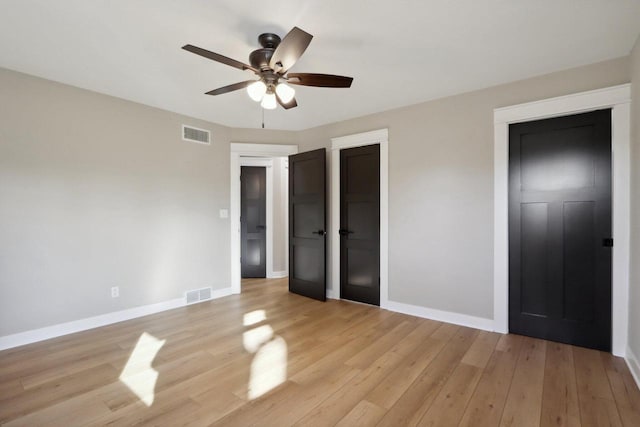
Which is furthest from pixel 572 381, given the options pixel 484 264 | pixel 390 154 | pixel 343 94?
pixel 343 94

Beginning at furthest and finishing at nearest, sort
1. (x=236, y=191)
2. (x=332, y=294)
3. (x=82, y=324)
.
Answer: (x=236, y=191), (x=332, y=294), (x=82, y=324)

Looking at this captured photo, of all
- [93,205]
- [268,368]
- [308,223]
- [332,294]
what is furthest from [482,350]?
[93,205]

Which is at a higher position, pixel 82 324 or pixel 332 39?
pixel 332 39

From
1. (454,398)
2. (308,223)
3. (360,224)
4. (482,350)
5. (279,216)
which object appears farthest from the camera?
(279,216)

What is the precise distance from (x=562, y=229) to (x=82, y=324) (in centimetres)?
485

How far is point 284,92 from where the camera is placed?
225 centimetres

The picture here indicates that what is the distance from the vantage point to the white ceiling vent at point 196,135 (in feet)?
13.1

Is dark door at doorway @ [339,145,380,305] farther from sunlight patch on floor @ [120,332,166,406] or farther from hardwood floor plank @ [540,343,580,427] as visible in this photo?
sunlight patch on floor @ [120,332,166,406]

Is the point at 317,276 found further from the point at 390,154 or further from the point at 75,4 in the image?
the point at 75,4

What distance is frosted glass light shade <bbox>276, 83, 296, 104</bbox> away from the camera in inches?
87.3

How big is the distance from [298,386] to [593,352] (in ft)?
8.42

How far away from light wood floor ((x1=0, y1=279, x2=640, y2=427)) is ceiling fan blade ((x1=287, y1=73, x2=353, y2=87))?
2.22 metres

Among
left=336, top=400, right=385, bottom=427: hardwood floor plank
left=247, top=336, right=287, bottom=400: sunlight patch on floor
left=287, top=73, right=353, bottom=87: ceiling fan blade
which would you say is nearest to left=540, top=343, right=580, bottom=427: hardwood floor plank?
left=336, top=400, right=385, bottom=427: hardwood floor plank

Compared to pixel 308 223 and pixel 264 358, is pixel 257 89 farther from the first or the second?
pixel 308 223
